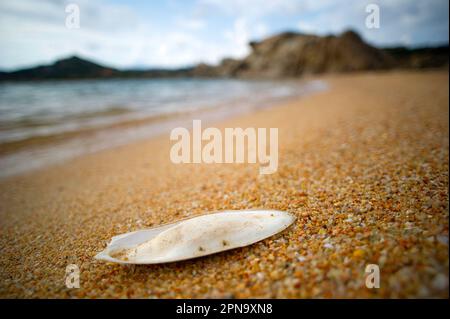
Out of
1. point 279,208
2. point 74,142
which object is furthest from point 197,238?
point 74,142

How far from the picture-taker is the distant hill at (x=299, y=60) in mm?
52647

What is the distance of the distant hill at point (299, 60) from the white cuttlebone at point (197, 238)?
4964 centimetres

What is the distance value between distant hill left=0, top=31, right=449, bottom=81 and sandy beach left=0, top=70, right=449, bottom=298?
46.9m

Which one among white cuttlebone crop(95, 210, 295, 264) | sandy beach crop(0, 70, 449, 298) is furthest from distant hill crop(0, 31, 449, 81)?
white cuttlebone crop(95, 210, 295, 264)

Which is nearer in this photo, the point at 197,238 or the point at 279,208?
the point at 197,238

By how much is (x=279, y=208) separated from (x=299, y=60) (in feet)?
241

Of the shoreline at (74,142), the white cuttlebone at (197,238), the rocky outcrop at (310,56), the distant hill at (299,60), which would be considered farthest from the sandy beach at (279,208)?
the rocky outcrop at (310,56)

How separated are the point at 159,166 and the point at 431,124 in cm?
657

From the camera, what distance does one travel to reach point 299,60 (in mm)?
66625

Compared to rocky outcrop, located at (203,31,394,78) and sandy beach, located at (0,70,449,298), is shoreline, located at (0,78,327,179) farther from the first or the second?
rocky outcrop, located at (203,31,394,78)

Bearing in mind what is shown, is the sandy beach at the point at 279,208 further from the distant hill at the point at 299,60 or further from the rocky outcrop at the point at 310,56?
the rocky outcrop at the point at 310,56

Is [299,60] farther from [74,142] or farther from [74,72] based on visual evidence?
[74,142]

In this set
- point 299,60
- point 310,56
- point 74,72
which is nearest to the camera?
point 74,72

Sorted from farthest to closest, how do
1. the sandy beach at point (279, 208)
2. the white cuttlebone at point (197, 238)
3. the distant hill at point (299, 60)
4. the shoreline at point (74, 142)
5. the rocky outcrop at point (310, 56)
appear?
1. the rocky outcrop at point (310, 56)
2. the distant hill at point (299, 60)
3. the shoreline at point (74, 142)
4. the white cuttlebone at point (197, 238)
5. the sandy beach at point (279, 208)
